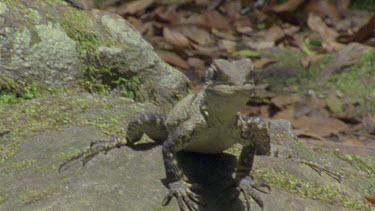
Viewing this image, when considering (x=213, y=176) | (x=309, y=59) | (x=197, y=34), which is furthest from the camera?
(x=197, y=34)

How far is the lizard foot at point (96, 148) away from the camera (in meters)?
4.23

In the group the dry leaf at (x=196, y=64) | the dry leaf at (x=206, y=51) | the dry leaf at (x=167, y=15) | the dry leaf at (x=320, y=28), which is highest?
the dry leaf at (x=320, y=28)

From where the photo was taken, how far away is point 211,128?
3.99m

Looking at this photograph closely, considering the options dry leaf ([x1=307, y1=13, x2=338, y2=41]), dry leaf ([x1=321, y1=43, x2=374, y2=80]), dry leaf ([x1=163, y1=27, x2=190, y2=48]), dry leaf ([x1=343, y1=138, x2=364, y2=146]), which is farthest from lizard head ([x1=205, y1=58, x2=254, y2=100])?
dry leaf ([x1=307, y1=13, x2=338, y2=41])

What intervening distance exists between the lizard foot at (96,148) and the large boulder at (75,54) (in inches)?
61.1

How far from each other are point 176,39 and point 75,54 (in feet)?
12.7

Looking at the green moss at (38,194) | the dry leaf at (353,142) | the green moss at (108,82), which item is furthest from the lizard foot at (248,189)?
the dry leaf at (353,142)

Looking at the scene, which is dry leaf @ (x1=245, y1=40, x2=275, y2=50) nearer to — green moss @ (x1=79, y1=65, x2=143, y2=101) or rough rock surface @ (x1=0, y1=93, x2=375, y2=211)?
green moss @ (x1=79, y1=65, x2=143, y2=101)

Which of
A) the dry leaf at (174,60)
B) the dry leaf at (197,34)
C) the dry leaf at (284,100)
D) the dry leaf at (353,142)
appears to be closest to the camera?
the dry leaf at (353,142)

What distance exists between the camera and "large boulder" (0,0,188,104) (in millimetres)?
5746

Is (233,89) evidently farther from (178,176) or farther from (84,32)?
(84,32)

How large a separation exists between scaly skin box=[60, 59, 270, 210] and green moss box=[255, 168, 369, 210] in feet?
0.97

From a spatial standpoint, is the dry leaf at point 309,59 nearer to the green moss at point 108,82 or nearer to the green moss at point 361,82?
the green moss at point 361,82

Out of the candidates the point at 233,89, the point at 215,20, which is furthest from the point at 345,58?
the point at 233,89
